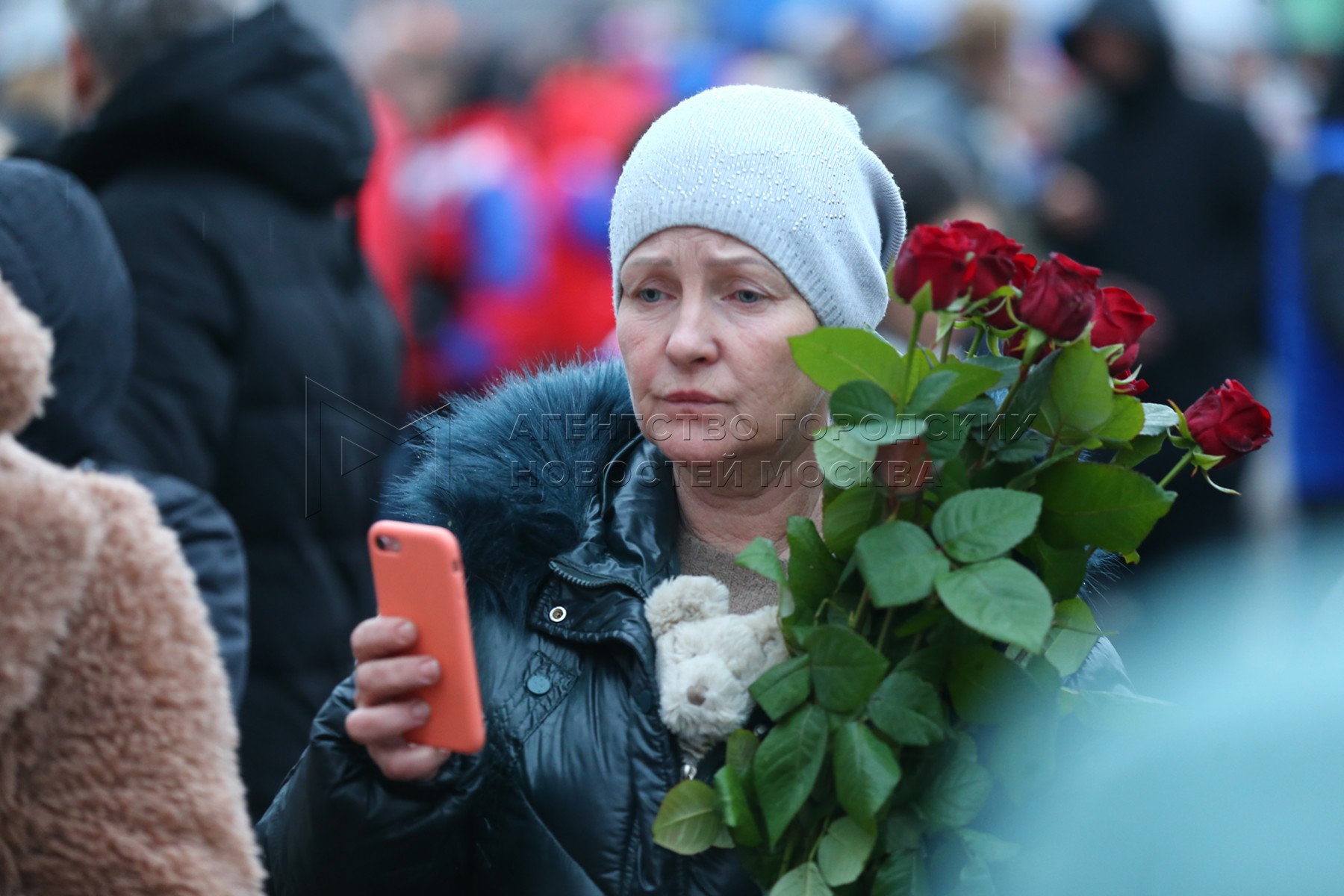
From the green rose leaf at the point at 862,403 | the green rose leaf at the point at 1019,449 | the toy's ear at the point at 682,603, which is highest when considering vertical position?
the green rose leaf at the point at 862,403

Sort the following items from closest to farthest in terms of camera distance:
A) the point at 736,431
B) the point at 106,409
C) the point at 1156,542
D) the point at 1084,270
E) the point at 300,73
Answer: the point at 1084,270, the point at 736,431, the point at 106,409, the point at 300,73, the point at 1156,542

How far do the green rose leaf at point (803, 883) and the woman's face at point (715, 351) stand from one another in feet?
1.99

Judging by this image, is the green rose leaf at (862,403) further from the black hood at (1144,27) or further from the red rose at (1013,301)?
the black hood at (1144,27)

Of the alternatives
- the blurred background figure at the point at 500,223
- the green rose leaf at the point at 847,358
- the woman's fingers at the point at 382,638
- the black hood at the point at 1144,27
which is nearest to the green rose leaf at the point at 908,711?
the green rose leaf at the point at 847,358

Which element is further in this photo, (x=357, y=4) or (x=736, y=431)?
(x=357, y=4)

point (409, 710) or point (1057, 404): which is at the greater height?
point (1057, 404)

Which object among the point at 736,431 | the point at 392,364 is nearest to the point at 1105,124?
the point at 392,364

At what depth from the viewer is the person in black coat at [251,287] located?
339cm

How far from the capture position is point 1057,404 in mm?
1847

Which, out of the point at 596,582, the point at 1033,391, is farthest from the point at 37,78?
the point at 1033,391

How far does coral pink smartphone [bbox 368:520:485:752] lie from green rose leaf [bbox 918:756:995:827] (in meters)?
0.52

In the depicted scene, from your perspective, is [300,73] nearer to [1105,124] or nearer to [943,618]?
[943,618]

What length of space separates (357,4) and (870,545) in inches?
402

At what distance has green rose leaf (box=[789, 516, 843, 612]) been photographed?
1.91 meters
